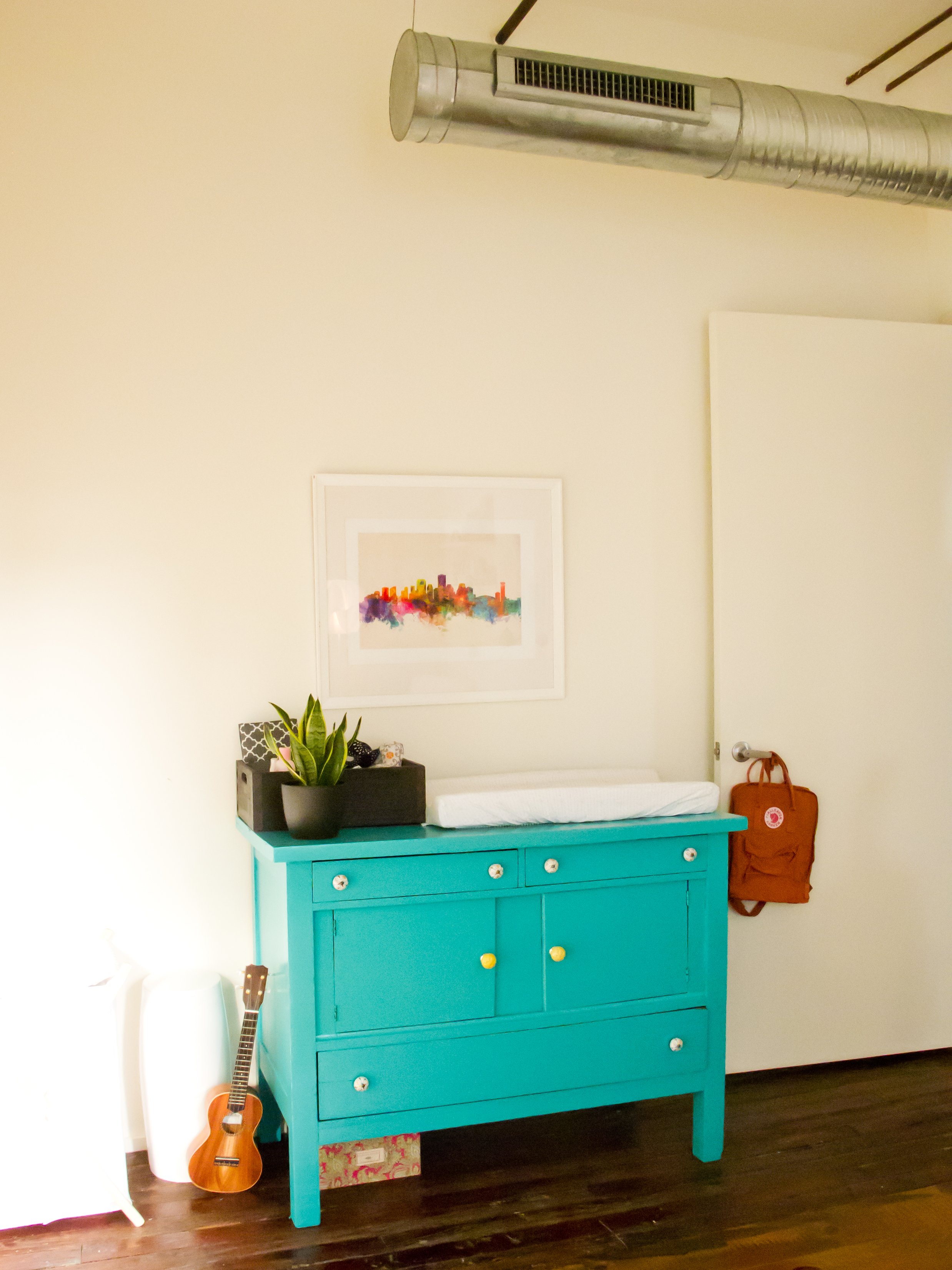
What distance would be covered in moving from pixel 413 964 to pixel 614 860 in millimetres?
564

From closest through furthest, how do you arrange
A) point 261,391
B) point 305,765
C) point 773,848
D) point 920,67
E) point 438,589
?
point 305,765, point 261,391, point 438,589, point 773,848, point 920,67

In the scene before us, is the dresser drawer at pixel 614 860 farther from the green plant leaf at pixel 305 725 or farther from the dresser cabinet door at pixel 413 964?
the green plant leaf at pixel 305 725

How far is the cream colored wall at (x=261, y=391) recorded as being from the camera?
2668 mm

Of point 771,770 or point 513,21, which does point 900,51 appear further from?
point 771,770

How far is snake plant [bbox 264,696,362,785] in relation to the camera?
2.45 m

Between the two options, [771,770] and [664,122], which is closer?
[664,122]

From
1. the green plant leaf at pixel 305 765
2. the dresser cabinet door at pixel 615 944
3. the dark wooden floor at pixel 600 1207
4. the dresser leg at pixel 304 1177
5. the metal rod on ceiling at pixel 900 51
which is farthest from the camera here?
the metal rod on ceiling at pixel 900 51

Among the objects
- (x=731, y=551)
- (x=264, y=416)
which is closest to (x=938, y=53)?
(x=731, y=551)

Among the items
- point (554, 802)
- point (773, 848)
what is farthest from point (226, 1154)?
point (773, 848)

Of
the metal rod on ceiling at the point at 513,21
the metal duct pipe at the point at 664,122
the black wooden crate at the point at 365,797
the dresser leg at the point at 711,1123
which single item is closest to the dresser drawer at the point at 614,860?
the black wooden crate at the point at 365,797

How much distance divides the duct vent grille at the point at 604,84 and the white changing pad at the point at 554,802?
5.55 ft

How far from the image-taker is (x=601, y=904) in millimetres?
2578

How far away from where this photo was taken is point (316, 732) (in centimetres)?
246

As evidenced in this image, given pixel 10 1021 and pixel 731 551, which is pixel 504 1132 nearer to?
pixel 10 1021
